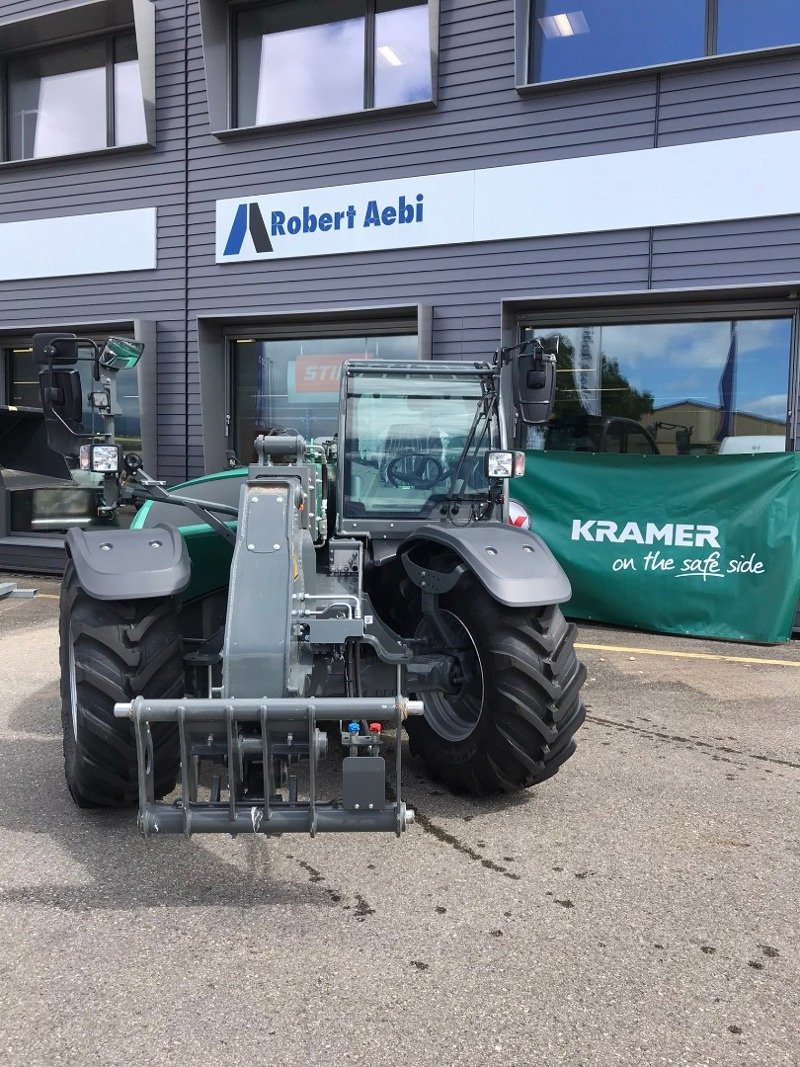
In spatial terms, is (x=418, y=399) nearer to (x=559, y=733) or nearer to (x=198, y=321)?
(x=559, y=733)

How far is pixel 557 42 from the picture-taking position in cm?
816

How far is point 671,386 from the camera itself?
26.8 ft

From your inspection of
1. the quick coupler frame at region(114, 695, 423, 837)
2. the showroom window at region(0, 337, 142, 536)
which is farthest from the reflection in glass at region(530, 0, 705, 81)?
the quick coupler frame at region(114, 695, 423, 837)

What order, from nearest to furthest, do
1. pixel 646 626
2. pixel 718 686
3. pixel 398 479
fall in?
1. pixel 398 479
2. pixel 718 686
3. pixel 646 626

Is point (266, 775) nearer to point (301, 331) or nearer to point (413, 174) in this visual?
point (413, 174)

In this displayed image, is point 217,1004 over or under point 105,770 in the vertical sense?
under

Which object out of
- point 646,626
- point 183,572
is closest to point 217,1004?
point 183,572

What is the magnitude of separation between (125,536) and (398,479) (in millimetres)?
1712

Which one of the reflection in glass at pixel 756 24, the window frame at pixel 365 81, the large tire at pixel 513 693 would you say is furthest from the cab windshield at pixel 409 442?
the reflection in glass at pixel 756 24

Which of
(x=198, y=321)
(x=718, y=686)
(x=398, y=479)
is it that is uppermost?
(x=198, y=321)

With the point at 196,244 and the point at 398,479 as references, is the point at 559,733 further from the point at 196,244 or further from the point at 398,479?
the point at 196,244

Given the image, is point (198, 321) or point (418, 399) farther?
point (198, 321)

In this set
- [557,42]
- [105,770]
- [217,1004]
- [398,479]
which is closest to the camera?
[217,1004]

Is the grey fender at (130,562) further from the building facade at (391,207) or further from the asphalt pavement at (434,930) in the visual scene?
the building facade at (391,207)
